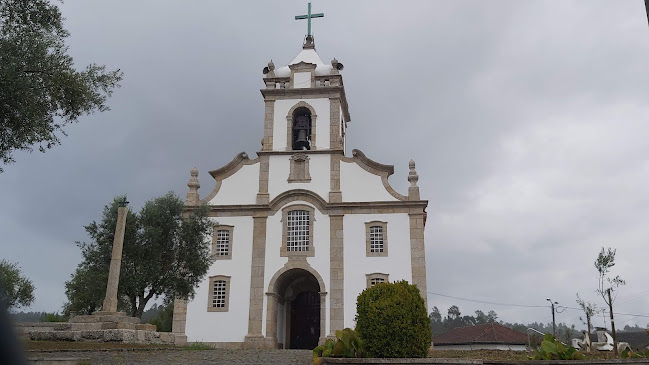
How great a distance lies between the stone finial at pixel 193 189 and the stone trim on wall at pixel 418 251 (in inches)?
415

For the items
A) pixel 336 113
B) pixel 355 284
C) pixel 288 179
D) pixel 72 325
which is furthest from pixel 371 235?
pixel 72 325

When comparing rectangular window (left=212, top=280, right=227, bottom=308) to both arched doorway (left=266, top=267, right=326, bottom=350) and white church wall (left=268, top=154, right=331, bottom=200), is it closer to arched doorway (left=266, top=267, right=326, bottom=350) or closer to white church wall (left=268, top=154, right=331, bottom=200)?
arched doorway (left=266, top=267, right=326, bottom=350)

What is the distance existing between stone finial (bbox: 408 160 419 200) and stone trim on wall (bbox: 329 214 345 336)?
11.5ft

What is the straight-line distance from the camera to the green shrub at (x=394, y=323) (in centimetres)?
979

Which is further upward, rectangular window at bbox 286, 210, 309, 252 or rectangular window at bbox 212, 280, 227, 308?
rectangular window at bbox 286, 210, 309, 252

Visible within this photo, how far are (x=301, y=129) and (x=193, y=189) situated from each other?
6379mm

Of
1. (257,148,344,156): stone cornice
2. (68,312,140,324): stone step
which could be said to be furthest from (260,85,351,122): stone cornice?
(68,312,140,324): stone step

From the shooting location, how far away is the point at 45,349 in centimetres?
1134

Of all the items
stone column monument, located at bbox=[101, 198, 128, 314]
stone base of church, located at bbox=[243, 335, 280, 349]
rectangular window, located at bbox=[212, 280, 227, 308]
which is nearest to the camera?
stone column monument, located at bbox=[101, 198, 128, 314]

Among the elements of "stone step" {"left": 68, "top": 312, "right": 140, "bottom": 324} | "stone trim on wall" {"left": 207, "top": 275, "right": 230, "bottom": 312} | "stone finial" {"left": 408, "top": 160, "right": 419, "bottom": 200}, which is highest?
"stone finial" {"left": 408, "top": 160, "right": 419, "bottom": 200}

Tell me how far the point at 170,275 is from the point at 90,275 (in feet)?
9.31

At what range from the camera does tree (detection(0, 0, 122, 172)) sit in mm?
10352

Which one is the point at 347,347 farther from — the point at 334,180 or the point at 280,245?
the point at 334,180

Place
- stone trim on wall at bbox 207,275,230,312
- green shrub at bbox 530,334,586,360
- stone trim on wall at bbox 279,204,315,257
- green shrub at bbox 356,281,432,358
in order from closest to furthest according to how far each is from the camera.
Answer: green shrub at bbox 356,281,432,358, green shrub at bbox 530,334,586,360, stone trim on wall at bbox 207,275,230,312, stone trim on wall at bbox 279,204,315,257
